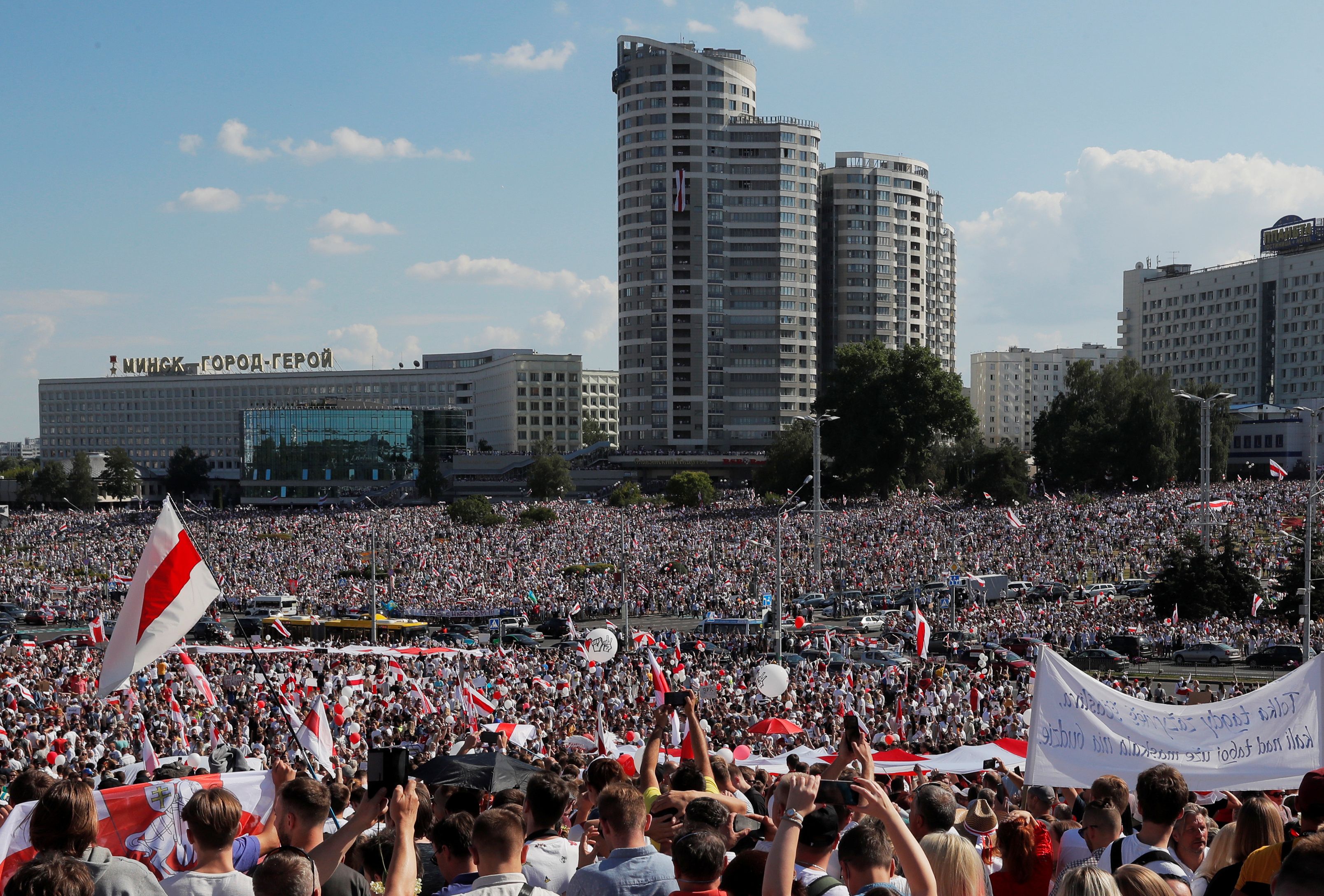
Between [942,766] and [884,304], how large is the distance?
107058 mm

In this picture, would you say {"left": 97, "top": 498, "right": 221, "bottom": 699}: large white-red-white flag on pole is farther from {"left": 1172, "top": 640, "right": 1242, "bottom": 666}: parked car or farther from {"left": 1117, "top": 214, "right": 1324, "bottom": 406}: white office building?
{"left": 1117, "top": 214, "right": 1324, "bottom": 406}: white office building

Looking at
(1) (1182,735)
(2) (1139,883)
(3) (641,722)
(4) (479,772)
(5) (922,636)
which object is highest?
(2) (1139,883)

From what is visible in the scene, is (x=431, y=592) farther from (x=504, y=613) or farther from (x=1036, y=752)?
(x=1036, y=752)

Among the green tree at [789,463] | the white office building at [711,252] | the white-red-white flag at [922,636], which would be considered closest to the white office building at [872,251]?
the white office building at [711,252]

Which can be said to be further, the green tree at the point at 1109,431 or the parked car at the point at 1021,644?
the green tree at the point at 1109,431

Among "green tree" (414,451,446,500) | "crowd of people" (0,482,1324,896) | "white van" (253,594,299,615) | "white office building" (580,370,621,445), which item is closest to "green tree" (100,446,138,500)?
"green tree" (414,451,446,500)

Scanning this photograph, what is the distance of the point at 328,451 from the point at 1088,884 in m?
123

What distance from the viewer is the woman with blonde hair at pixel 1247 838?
15.3 ft

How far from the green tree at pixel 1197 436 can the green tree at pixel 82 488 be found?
288 ft

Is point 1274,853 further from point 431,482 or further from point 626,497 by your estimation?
point 431,482

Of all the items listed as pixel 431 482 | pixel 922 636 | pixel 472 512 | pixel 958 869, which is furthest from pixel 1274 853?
pixel 431 482

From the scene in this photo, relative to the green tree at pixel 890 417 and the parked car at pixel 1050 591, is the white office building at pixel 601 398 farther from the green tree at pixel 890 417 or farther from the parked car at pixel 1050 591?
the parked car at pixel 1050 591

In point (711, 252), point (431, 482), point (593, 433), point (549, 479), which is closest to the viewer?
point (549, 479)

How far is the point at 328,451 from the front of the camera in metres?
122
